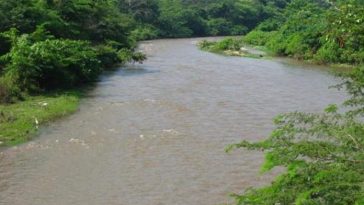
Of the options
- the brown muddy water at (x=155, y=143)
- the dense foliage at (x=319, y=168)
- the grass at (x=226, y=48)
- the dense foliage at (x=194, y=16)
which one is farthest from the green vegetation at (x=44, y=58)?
the dense foliage at (x=194, y=16)

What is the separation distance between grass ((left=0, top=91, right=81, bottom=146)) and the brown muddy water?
54cm

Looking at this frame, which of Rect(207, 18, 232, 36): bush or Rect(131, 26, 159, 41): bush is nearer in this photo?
Rect(131, 26, 159, 41): bush

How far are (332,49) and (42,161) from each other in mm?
30402

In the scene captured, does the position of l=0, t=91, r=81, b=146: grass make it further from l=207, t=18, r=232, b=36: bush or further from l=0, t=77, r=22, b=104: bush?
l=207, t=18, r=232, b=36: bush

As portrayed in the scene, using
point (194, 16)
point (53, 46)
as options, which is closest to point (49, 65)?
point (53, 46)

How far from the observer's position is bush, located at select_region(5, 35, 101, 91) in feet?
79.7

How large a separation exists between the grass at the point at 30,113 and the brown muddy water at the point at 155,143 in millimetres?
541

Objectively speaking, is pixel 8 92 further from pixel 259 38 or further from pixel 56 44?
pixel 259 38

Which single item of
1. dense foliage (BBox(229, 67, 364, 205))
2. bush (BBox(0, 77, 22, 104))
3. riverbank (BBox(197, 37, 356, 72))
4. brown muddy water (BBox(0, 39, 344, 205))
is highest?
dense foliage (BBox(229, 67, 364, 205))

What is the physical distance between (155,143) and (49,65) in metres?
9.85

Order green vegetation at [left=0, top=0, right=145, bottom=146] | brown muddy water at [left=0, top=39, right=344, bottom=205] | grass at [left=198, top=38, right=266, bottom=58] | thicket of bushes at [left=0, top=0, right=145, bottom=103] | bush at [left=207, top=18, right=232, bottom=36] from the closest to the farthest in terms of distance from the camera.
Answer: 1. brown muddy water at [left=0, top=39, right=344, bottom=205]
2. green vegetation at [left=0, top=0, right=145, bottom=146]
3. thicket of bushes at [left=0, top=0, right=145, bottom=103]
4. grass at [left=198, top=38, right=266, bottom=58]
5. bush at [left=207, top=18, right=232, bottom=36]

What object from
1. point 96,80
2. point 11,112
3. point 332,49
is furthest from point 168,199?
point 332,49

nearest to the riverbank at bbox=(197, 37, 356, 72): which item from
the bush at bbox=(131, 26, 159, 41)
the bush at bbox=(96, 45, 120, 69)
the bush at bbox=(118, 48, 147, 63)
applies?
the bush at bbox=(131, 26, 159, 41)

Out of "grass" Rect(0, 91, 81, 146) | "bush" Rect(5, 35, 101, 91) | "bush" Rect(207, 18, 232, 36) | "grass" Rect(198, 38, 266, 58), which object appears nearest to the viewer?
"grass" Rect(0, 91, 81, 146)
